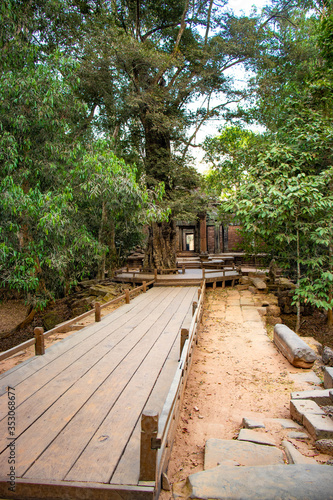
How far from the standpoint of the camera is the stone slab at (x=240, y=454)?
8.87 ft

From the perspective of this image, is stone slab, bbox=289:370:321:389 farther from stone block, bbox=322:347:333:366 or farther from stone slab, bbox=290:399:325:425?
stone slab, bbox=290:399:325:425

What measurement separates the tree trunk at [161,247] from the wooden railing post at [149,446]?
11.8 m

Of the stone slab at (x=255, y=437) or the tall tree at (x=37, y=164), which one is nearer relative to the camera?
the stone slab at (x=255, y=437)

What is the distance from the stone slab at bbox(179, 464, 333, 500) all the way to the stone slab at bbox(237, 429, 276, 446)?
682 millimetres

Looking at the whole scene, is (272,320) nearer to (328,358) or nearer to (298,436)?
(328,358)

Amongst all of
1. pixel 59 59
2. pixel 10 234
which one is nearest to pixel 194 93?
pixel 59 59

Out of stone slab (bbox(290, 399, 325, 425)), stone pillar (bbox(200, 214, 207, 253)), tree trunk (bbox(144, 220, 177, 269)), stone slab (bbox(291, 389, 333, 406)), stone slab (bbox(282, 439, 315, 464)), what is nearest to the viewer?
stone slab (bbox(282, 439, 315, 464))

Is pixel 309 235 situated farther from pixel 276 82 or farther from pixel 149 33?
pixel 149 33

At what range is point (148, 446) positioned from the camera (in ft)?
7.32

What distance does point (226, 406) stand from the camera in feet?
14.0

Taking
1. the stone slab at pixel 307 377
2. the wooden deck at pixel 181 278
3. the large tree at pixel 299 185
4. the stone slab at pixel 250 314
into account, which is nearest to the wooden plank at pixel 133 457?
the stone slab at pixel 307 377

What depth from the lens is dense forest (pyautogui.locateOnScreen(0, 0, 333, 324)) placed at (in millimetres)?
6926

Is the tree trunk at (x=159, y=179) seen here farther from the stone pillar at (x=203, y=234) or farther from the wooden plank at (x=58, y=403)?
the stone pillar at (x=203, y=234)

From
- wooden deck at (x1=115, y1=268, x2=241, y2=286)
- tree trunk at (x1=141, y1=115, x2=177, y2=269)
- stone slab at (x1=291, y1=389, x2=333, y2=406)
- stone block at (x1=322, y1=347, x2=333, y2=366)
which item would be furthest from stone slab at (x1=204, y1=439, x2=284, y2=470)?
→ tree trunk at (x1=141, y1=115, x2=177, y2=269)
